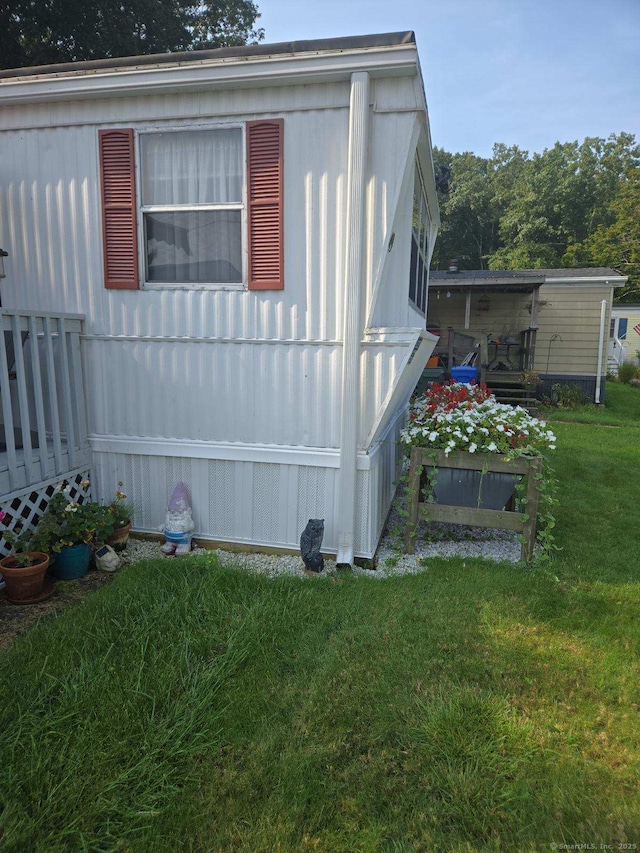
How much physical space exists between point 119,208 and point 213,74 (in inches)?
43.5

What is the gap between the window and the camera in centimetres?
379

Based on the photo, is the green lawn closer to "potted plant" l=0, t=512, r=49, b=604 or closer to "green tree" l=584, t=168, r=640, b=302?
"potted plant" l=0, t=512, r=49, b=604

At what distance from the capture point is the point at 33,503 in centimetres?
373

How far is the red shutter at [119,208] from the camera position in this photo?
387cm

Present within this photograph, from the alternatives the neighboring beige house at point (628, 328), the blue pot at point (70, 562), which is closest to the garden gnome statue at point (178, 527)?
the blue pot at point (70, 562)

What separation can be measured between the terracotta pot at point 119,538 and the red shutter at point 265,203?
6.53 ft

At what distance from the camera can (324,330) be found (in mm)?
3754

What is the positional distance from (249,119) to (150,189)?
0.86m

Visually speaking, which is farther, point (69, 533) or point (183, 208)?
point (183, 208)

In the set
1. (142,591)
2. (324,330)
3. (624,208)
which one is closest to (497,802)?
(142,591)

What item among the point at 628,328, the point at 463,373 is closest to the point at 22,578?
the point at 463,373

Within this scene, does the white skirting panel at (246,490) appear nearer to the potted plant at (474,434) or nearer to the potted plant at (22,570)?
the potted plant at (474,434)

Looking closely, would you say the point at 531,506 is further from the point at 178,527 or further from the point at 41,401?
the point at 41,401

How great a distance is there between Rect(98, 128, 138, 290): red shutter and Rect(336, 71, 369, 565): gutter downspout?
1567 mm
